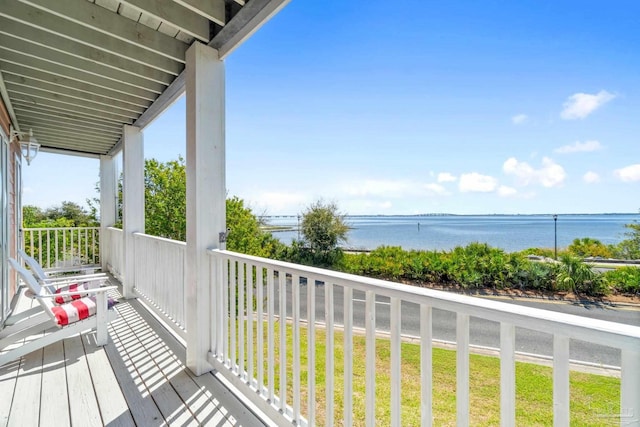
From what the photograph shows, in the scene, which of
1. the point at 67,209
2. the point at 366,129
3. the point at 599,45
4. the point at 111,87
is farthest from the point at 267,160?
the point at 599,45

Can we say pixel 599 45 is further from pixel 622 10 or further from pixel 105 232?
pixel 105 232

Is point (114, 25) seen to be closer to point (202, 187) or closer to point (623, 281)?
point (202, 187)

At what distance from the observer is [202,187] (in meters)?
2.25

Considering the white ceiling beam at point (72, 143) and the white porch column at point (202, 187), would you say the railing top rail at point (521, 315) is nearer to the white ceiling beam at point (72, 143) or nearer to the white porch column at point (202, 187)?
the white porch column at point (202, 187)

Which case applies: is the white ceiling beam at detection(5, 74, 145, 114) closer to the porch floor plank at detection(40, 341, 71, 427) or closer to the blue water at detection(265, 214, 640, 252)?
the porch floor plank at detection(40, 341, 71, 427)

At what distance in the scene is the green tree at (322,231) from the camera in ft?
37.0

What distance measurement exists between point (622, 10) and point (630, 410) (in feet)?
8.31

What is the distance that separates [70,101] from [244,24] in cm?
278

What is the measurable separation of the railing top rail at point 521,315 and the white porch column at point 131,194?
4135mm

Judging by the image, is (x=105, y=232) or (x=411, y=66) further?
(x=411, y=66)

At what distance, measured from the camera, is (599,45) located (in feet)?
7.79

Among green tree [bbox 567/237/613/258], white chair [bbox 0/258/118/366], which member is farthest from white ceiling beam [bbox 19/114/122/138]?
green tree [bbox 567/237/613/258]

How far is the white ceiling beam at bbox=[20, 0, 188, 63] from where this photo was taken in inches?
75.0

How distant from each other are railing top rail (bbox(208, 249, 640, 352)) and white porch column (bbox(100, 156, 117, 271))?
6.41m
